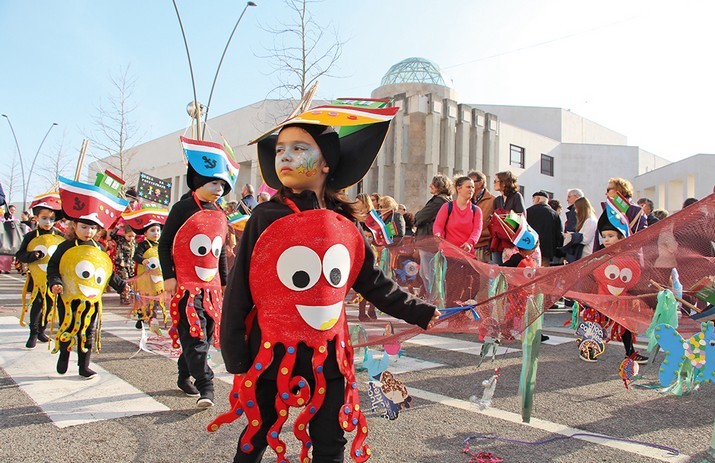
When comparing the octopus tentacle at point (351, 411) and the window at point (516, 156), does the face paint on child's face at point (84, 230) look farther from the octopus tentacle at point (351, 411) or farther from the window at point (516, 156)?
the window at point (516, 156)

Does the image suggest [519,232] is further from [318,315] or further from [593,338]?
[318,315]

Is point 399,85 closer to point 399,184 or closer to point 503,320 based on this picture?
point 399,184

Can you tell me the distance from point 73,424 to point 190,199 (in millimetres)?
1714

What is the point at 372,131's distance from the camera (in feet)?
8.77

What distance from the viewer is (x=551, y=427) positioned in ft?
11.8

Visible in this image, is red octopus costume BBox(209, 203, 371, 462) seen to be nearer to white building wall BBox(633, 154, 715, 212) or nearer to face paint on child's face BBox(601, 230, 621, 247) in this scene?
face paint on child's face BBox(601, 230, 621, 247)

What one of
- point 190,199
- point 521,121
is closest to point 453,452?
point 190,199

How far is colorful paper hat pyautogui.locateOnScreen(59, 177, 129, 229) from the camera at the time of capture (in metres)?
4.85

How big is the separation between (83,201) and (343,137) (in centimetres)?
312

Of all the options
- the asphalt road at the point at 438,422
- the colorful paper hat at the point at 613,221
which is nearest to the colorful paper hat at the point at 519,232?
the colorful paper hat at the point at 613,221

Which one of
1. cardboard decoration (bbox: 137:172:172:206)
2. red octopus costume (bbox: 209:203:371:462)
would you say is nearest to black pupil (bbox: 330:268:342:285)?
red octopus costume (bbox: 209:203:371:462)

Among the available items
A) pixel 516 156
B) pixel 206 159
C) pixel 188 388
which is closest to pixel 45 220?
pixel 206 159

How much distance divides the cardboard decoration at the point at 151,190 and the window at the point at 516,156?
29.6 m

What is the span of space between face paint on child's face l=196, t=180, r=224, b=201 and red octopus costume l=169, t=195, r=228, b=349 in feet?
0.39
